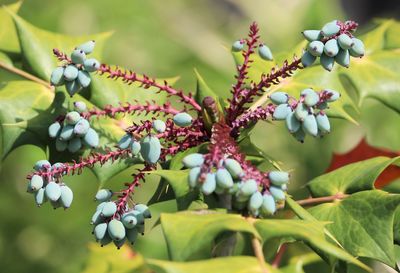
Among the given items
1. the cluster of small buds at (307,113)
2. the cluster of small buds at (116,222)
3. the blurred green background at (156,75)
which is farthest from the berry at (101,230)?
→ the blurred green background at (156,75)

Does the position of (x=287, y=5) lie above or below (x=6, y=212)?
above

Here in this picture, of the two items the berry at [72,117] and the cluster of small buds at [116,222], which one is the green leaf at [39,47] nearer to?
the berry at [72,117]

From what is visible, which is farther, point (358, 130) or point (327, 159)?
point (358, 130)

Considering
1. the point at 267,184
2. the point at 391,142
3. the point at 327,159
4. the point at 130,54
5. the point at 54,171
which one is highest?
the point at 267,184

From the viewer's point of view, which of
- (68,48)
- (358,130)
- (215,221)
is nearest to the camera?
(215,221)

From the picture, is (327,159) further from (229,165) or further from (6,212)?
(229,165)

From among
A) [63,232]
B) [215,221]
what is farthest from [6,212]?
[215,221]

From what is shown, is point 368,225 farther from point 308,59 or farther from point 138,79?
point 138,79
